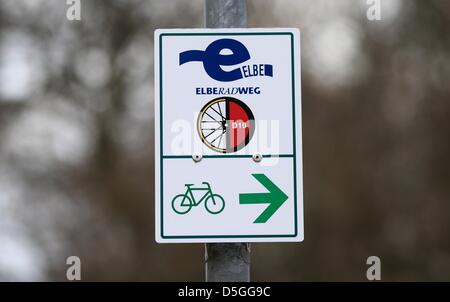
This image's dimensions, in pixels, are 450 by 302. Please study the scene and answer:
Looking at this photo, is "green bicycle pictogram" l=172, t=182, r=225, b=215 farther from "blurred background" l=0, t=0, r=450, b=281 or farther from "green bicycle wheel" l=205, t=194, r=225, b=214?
"blurred background" l=0, t=0, r=450, b=281

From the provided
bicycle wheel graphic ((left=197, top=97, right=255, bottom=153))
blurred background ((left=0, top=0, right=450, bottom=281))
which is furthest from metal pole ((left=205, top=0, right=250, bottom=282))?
blurred background ((left=0, top=0, right=450, bottom=281))

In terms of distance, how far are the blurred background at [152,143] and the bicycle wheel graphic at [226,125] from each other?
9.45 metres

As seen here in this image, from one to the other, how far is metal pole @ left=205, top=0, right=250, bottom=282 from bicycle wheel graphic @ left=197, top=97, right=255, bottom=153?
35cm

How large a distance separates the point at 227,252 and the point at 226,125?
0.53 metres

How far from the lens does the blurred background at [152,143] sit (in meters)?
14.7

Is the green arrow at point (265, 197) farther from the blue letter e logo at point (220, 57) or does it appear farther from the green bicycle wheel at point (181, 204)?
the blue letter e logo at point (220, 57)

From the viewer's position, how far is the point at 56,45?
49.1 feet

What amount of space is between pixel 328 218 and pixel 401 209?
107 cm

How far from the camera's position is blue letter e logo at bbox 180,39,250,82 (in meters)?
4.66

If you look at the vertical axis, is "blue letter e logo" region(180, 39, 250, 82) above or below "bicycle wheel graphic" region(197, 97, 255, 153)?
above
